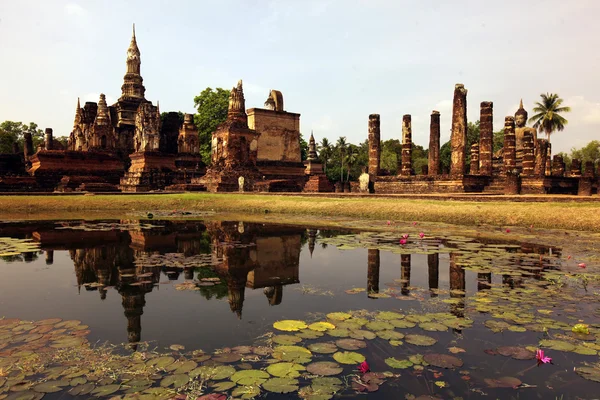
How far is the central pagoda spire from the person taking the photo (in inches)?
1778

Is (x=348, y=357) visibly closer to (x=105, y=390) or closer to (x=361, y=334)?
(x=361, y=334)

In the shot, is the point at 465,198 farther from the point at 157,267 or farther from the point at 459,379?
the point at 459,379

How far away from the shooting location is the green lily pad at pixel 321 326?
3771 millimetres

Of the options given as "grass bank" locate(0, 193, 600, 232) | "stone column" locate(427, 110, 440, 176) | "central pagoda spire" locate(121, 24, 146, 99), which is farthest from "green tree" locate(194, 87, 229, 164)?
"grass bank" locate(0, 193, 600, 232)

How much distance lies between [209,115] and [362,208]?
37571 mm

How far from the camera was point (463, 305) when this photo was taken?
449 centimetres

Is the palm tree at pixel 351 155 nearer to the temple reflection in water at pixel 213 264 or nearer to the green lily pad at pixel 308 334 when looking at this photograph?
the temple reflection in water at pixel 213 264

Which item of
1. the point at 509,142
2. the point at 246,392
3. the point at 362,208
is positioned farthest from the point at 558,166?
the point at 246,392

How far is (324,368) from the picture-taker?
3000 mm

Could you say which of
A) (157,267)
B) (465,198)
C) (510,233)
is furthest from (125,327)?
(465,198)

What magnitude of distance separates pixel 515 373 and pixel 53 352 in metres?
3.53

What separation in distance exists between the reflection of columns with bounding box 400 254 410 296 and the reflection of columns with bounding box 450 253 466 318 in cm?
55

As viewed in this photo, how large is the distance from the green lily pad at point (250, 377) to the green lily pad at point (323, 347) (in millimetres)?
582

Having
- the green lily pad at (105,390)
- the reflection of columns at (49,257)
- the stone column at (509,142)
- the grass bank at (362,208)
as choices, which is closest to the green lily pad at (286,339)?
the green lily pad at (105,390)
